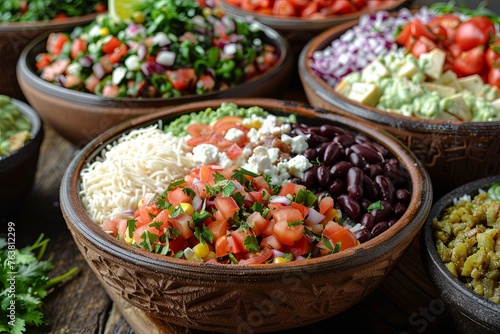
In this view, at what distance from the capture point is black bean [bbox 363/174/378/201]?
2336 mm

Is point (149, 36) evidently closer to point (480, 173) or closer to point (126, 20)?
point (126, 20)

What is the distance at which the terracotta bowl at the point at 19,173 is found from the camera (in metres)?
2.85

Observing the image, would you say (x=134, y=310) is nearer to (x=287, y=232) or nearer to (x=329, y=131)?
(x=287, y=232)

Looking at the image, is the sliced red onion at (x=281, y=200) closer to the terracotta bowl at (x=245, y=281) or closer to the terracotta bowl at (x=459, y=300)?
the terracotta bowl at (x=245, y=281)

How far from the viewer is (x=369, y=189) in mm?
2344

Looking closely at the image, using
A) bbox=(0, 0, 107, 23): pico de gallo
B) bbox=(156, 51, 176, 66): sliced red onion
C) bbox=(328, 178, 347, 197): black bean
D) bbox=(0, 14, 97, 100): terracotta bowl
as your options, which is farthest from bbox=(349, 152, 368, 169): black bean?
bbox=(0, 0, 107, 23): pico de gallo

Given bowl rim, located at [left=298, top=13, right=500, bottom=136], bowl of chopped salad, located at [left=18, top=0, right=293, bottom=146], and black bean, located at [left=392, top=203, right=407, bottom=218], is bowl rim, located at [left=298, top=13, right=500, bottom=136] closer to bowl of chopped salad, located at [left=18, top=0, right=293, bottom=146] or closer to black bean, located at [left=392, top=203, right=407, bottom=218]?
bowl of chopped salad, located at [left=18, top=0, right=293, bottom=146]

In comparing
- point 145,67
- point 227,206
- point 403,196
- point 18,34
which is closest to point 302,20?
point 145,67

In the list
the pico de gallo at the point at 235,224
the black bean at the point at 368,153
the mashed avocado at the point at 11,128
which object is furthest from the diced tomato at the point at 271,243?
the mashed avocado at the point at 11,128

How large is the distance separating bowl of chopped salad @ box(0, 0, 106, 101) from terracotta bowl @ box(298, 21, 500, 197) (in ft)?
7.63

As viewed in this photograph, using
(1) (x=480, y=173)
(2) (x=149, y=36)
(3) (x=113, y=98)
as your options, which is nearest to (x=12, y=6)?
(2) (x=149, y=36)

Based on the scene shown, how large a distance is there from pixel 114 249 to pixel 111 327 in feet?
2.16

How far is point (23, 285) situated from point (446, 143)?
1.96 meters

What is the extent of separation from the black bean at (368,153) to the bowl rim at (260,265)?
107 millimetres
